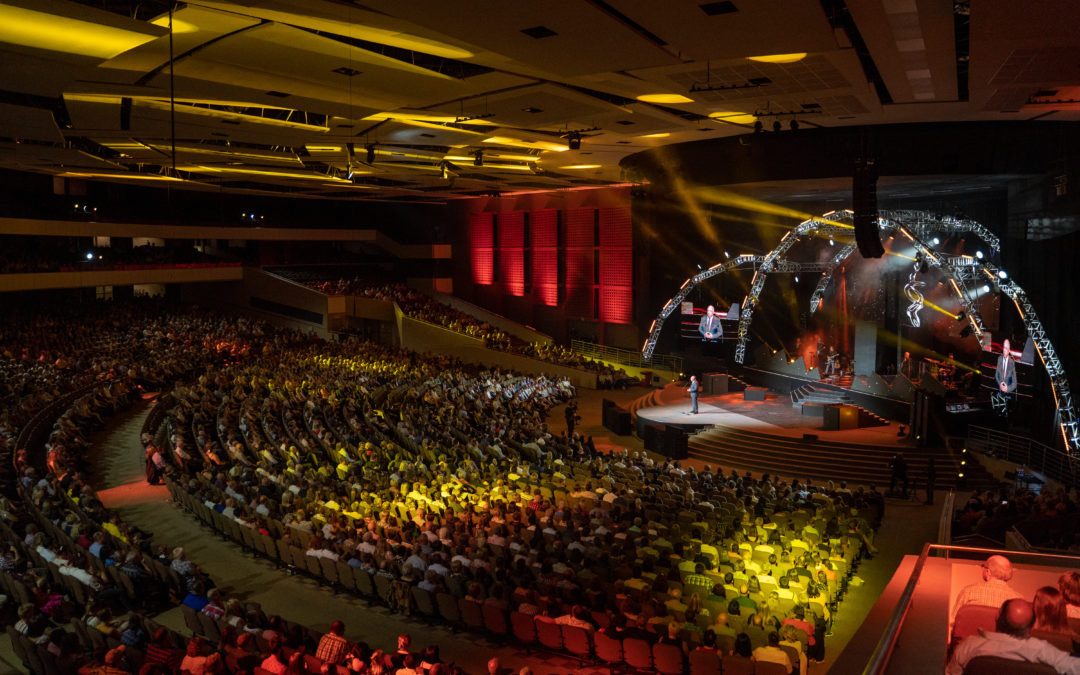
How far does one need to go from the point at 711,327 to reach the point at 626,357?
4364 millimetres

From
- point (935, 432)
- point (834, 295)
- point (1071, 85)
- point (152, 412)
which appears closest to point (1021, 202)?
point (935, 432)

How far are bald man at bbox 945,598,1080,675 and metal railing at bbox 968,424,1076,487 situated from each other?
12.9 metres

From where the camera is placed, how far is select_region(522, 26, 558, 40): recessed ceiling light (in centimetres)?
686

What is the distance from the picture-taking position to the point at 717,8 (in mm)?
6332

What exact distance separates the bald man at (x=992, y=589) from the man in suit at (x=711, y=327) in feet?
74.4

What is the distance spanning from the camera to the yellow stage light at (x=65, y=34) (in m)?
6.55

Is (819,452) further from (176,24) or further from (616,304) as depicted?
(176,24)

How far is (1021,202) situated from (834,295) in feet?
29.7

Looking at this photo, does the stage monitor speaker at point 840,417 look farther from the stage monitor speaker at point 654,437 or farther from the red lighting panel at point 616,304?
the red lighting panel at point 616,304

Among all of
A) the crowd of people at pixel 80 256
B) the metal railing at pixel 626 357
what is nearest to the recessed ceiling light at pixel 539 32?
the metal railing at pixel 626 357

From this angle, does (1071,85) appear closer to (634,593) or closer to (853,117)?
(853,117)

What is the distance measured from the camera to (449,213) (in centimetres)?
4016

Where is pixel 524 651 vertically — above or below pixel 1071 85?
below

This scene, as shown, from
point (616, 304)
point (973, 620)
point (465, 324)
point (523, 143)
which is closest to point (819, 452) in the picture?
point (523, 143)
